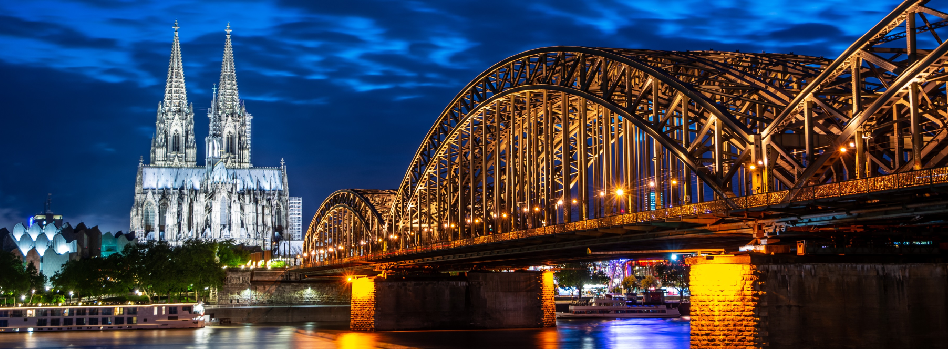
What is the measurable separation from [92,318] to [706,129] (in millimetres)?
89428

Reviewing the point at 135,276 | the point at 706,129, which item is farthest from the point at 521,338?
the point at 135,276

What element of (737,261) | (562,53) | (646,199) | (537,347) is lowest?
(537,347)

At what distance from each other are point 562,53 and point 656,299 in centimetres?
9944

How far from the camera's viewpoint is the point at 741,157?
47.3 meters

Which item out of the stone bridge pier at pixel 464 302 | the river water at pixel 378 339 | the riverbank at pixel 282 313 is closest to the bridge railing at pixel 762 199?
the river water at pixel 378 339

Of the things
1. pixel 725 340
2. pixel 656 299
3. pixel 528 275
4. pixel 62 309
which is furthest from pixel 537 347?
pixel 656 299

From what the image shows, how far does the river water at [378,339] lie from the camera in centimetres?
8381

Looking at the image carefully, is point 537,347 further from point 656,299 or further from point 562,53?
point 656,299

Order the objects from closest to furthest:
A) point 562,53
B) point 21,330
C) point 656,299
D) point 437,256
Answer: point 562,53
point 437,256
point 21,330
point 656,299

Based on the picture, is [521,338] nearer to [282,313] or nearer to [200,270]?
[282,313]

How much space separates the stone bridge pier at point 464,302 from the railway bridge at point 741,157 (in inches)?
420

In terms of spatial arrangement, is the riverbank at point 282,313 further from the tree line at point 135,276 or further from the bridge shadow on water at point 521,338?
the bridge shadow on water at point 521,338

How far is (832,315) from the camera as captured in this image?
4547cm

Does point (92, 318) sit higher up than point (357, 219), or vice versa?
point (357, 219)
